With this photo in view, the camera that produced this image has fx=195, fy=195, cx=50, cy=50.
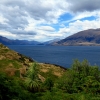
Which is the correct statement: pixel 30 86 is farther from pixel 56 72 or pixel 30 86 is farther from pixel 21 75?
pixel 56 72

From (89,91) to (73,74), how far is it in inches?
577

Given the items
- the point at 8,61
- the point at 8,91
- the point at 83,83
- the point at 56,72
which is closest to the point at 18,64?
the point at 8,61

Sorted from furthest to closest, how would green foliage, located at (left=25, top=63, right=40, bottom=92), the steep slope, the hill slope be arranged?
the hill slope → the steep slope → green foliage, located at (left=25, top=63, right=40, bottom=92)

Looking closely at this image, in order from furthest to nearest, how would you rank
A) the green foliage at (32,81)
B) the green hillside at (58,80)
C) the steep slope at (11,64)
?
the steep slope at (11,64) → the green foliage at (32,81) → the green hillside at (58,80)

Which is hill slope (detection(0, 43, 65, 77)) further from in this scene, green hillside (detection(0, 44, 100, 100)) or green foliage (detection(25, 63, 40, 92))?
green foliage (detection(25, 63, 40, 92))

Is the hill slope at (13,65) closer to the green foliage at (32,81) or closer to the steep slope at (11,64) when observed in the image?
the steep slope at (11,64)

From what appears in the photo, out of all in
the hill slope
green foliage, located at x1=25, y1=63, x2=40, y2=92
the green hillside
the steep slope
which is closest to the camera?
the green hillside

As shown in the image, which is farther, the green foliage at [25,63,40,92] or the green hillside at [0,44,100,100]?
the green foliage at [25,63,40,92]

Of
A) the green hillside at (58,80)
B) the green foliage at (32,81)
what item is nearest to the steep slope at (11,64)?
the green hillside at (58,80)

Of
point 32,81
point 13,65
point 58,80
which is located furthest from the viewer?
point 13,65

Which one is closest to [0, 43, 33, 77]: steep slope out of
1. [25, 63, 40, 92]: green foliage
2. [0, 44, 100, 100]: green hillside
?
[0, 44, 100, 100]: green hillside

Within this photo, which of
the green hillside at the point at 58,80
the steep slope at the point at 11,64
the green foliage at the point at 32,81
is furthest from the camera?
the steep slope at the point at 11,64

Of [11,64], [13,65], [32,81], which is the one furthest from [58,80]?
[11,64]

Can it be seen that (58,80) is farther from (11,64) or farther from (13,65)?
(11,64)
